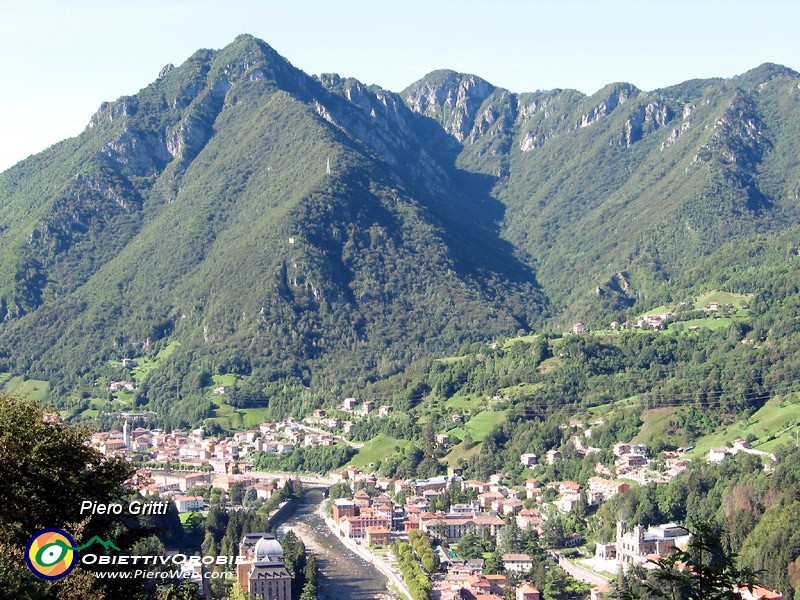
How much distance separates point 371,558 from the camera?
80188 millimetres

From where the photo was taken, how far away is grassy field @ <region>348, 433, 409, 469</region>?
117 meters

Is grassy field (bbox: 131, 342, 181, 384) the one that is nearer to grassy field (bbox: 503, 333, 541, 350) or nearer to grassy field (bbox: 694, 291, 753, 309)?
A: grassy field (bbox: 503, 333, 541, 350)

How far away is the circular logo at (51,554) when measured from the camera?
23.0 metres

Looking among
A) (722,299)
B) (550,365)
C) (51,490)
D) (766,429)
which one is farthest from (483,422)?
(51,490)

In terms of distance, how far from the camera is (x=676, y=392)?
10856 centimetres

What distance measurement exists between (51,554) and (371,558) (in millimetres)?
58612

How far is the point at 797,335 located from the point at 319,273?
81230mm

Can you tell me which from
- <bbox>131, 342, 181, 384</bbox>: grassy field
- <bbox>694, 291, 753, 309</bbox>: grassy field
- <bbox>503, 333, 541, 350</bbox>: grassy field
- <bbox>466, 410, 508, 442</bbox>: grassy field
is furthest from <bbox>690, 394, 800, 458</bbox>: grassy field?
<bbox>131, 342, 181, 384</bbox>: grassy field

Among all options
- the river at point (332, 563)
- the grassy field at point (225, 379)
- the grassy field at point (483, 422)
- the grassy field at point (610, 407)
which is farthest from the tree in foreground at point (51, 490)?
the grassy field at point (225, 379)

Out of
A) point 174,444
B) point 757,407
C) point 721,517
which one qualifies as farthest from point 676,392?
point 174,444

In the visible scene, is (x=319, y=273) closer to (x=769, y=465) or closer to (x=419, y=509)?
(x=419, y=509)

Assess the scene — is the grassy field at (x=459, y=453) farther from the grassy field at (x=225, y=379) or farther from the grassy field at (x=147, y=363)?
the grassy field at (x=147, y=363)

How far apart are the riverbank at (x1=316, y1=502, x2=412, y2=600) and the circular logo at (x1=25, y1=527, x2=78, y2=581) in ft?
148

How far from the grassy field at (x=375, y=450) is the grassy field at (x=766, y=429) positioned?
109 feet
